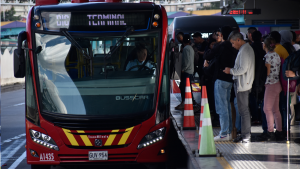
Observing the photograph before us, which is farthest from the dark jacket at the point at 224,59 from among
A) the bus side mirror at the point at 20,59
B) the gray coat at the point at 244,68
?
the bus side mirror at the point at 20,59

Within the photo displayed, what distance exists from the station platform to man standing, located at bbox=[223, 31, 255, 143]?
477 mm

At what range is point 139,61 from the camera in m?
6.38

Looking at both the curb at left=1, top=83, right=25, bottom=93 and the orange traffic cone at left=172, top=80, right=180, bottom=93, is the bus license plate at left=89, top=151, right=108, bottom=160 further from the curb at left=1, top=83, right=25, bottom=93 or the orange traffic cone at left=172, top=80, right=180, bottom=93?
the curb at left=1, top=83, right=25, bottom=93

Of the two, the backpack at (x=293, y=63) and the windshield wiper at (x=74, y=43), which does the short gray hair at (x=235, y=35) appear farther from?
the windshield wiper at (x=74, y=43)

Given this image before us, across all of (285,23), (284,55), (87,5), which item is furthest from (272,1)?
(87,5)

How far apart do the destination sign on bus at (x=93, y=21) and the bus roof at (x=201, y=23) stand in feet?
32.6

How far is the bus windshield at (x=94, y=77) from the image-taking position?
244 inches

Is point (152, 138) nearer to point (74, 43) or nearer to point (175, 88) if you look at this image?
point (74, 43)

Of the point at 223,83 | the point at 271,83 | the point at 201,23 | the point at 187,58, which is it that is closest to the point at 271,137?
the point at 271,83

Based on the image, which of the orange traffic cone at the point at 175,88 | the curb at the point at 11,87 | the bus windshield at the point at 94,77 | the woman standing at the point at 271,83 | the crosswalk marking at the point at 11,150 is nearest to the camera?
the bus windshield at the point at 94,77

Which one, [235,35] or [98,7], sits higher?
[98,7]

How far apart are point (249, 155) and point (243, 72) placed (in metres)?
1.41

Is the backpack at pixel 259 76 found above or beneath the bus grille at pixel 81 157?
above

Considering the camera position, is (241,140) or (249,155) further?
(241,140)
